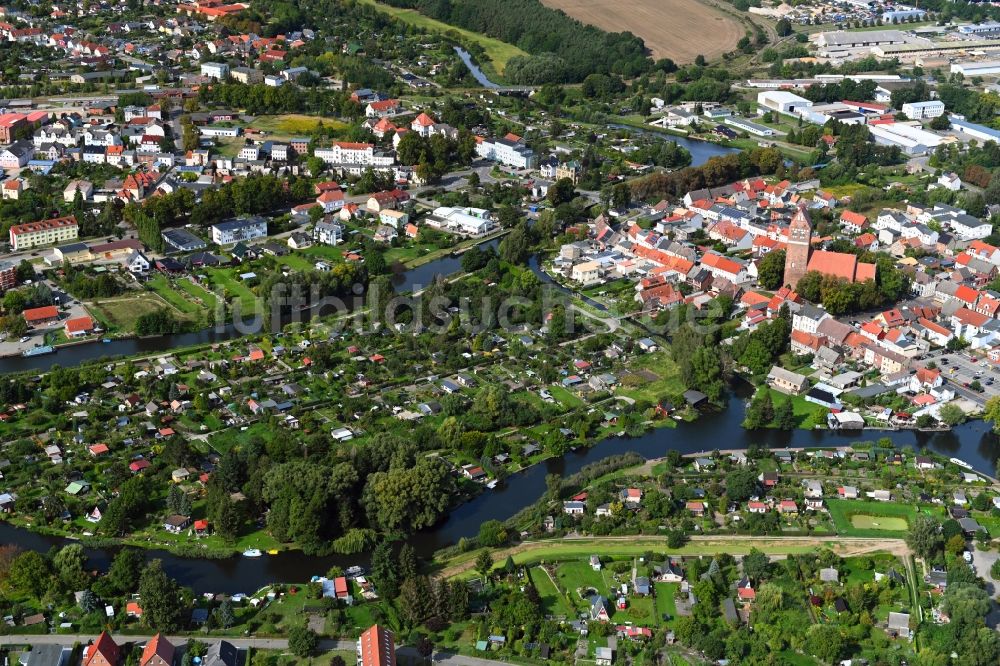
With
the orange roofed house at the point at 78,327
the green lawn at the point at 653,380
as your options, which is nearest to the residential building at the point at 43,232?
the orange roofed house at the point at 78,327

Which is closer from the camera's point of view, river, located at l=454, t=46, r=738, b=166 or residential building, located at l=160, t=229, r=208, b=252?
residential building, located at l=160, t=229, r=208, b=252

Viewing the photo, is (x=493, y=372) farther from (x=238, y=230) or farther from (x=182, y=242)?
(x=182, y=242)

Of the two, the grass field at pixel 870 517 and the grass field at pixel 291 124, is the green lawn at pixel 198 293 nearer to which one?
the grass field at pixel 291 124

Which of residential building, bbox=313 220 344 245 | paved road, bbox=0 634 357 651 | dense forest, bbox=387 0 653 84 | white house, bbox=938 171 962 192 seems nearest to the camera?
paved road, bbox=0 634 357 651

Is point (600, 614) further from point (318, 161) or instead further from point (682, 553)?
point (318, 161)

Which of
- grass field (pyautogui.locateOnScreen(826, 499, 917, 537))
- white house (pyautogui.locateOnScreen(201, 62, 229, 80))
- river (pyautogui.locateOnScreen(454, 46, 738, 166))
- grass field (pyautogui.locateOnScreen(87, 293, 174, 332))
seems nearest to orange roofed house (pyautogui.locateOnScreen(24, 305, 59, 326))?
grass field (pyautogui.locateOnScreen(87, 293, 174, 332))

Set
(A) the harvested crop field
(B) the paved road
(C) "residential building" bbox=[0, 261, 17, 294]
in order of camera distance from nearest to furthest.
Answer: (B) the paved road → (C) "residential building" bbox=[0, 261, 17, 294] → (A) the harvested crop field

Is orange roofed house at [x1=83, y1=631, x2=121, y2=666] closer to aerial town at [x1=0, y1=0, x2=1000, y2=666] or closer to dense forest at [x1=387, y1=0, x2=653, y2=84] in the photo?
aerial town at [x1=0, y1=0, x2=1000, y2=666]
